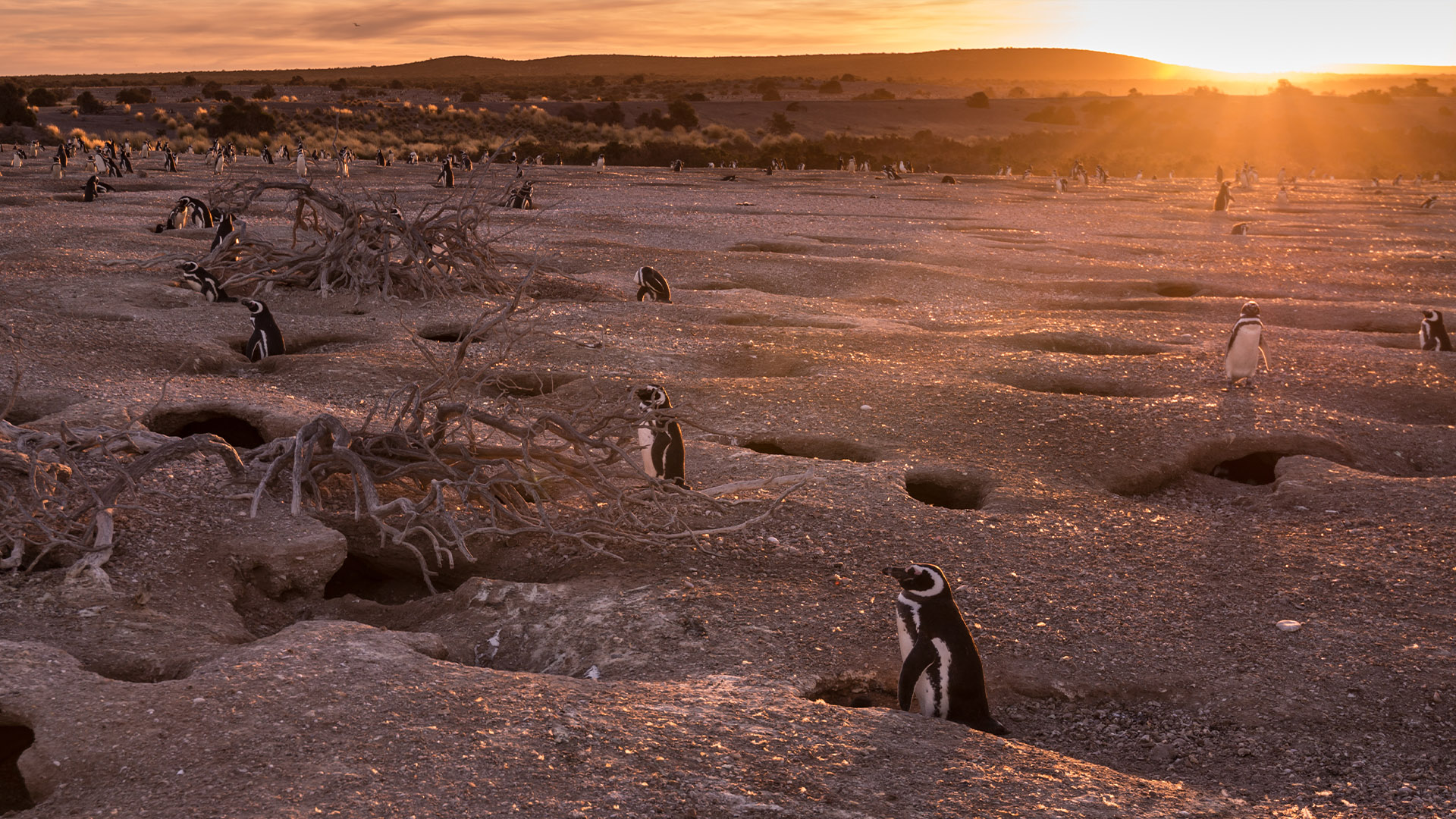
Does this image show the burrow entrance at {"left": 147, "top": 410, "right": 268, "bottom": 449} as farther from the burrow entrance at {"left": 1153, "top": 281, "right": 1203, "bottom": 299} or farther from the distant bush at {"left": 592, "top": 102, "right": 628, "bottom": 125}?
the distant bush at {"left": 592, "top": 102, "right": 628, "bottom": 125}

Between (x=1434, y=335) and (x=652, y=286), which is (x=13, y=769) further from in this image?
(x=1434, y=335)

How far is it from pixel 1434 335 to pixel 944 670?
811cm

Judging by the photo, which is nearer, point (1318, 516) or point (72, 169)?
point (1318, 516)

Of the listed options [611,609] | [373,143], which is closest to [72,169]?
[373,143]

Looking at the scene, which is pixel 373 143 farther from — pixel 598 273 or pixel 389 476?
pixel 389 476

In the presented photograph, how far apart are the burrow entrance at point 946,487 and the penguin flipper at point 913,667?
234cm

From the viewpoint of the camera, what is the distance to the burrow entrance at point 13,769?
3.24m

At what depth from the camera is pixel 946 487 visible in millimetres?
6246

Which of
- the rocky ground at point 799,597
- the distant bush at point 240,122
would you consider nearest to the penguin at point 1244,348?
the rocky ground at point 799,597

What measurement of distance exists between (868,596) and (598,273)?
30.3ft

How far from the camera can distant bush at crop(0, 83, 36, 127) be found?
37.7 m

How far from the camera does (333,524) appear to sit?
17.0 ft

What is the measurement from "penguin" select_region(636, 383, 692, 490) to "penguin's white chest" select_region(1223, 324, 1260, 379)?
460 centimetres

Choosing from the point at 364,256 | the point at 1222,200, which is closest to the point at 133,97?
the point at 1222,200
